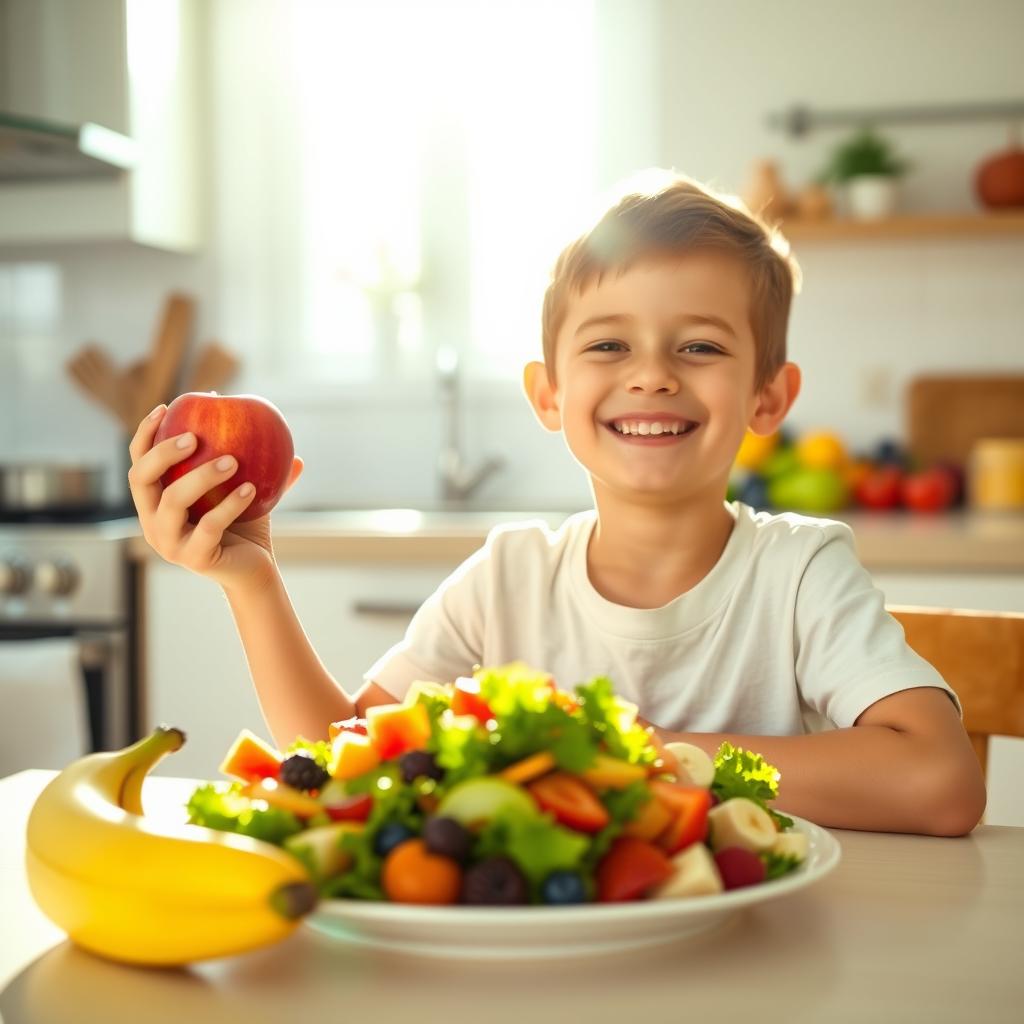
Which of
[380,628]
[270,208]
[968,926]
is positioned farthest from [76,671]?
[968,926]

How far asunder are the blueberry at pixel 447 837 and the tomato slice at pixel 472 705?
0.10 meters

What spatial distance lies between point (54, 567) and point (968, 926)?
1895 mm

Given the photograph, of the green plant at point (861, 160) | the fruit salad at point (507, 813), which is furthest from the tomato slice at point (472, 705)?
the green plant at point (861, 160)

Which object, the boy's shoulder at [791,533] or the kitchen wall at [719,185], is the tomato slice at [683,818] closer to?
the boy's shoulder at [791,533]

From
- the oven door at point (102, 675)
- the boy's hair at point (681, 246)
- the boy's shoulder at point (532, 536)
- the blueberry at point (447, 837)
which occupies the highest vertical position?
the boy's hair at point (681, 246)

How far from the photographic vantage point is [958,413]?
2.74 metres

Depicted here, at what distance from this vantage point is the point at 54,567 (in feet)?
7.40

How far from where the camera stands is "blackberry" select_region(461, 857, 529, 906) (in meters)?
0.55

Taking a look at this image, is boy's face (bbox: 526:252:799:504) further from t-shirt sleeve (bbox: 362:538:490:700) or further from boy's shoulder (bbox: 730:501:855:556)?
t-shirt sleeve (bbox: 362:538:490:700)

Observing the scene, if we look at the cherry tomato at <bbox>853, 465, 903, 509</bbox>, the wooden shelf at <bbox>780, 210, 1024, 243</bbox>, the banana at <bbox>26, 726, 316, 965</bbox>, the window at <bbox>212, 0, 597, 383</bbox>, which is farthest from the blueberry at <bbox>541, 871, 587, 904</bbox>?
the window at <bbox>212, 0, 597, 383</bbox>

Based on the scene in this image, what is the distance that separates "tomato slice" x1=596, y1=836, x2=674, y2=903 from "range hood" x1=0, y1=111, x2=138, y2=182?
86.5 inches

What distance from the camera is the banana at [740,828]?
64cm

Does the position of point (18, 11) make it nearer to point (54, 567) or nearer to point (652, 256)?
point (54, 567)

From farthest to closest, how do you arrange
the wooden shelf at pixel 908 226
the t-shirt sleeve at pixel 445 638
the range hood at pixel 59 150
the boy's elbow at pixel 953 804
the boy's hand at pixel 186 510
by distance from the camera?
the wooden shelf at pixel 908 226
the range hood at pixel 59 150
the t-shirt sleeve at pixel 445 638
the boy's hand at pixel 186 510
the boy's elbow at pixel 953 804
